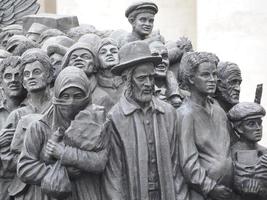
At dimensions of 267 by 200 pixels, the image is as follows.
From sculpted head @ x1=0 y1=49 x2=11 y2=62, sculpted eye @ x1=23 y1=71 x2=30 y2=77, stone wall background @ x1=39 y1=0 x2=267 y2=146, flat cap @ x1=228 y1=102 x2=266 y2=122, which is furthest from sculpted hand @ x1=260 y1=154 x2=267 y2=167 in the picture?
stone wall background @ x1=39 y1=0 x2=267 y2=146

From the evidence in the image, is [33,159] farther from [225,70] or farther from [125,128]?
[225,70]

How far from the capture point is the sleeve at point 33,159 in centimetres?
800

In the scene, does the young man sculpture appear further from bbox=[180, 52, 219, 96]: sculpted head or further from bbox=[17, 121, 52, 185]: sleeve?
bbox=[17, 121, 52, 185]: sleeve

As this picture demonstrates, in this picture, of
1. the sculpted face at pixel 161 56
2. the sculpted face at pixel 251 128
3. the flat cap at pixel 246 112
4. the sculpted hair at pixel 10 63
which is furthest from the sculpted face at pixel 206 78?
the sculpted hair at pixel 10 63

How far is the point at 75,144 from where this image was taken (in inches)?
314

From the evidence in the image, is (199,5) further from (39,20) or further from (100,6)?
(39,20)

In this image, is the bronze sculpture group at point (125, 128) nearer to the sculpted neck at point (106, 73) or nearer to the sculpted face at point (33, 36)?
the sculpted neck at point (106, 73)

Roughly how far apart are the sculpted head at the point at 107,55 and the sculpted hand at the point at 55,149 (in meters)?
1.09

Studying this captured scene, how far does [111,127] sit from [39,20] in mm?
3286

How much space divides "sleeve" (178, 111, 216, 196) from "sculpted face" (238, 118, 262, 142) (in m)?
0.48

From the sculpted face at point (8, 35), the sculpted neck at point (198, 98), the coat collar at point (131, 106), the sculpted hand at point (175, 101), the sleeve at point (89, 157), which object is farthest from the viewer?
the sculpted face at point (8, 35)

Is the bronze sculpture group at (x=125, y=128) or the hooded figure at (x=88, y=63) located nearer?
the bronze sculpture group at (x=125, y=128)

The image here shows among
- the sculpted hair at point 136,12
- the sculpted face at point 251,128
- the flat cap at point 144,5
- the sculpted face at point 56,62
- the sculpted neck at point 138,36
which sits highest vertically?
the flat cap at point 144,5

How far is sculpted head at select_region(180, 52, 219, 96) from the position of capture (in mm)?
8500
